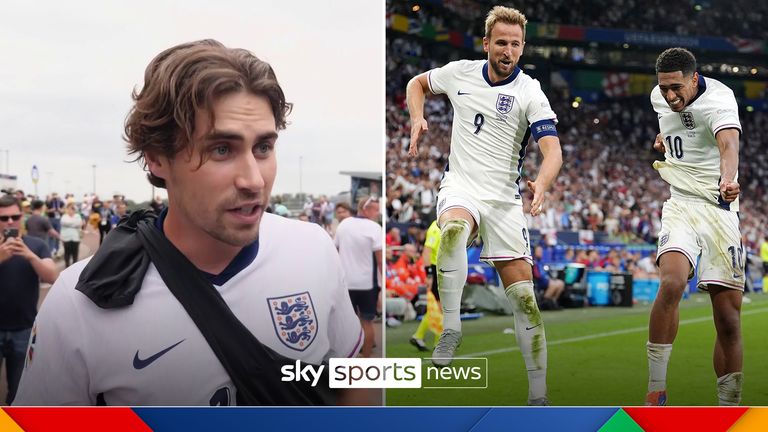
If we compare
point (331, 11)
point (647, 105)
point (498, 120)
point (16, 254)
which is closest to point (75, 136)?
point (16, 254)

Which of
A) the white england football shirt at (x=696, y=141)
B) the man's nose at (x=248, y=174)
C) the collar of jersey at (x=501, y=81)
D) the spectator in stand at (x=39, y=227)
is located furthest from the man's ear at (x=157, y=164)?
the white england football shirt at (x=696, y=141)

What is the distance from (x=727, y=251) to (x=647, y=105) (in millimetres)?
636

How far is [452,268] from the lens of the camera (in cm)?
347

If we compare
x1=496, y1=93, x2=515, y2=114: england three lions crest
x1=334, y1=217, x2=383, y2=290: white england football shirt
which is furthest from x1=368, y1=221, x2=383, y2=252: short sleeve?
x1=496, y1=93, x2=515, y2=114: england three lions crest

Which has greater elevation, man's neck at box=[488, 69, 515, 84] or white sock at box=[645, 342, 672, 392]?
man's neck at box=[488, 69, 515, 84]

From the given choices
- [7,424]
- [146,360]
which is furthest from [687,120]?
[7,424]

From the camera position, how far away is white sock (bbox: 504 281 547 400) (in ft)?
11.5

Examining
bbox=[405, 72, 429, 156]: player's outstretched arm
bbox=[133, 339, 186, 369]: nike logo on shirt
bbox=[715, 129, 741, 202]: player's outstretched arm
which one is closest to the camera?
bbox=[133, 339, 186, 369]: nike logo on shirt

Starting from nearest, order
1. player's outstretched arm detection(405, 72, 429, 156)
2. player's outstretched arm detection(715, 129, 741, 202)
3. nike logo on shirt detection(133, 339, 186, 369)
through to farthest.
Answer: nike logo on shirt detection(133, 339, 186, 369)
player's outstretched arm detection(405, 72, 429, 156)
player's outstretched arm detection(715, 129, 741, 202)

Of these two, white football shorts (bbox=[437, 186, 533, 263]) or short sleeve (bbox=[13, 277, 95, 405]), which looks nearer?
short sleeve (bbox=[13, 277, 95, 405])

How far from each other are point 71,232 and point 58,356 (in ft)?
1.46

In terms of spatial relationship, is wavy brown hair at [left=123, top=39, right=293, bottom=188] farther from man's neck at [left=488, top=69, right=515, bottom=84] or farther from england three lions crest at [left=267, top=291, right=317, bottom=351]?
man's neck at [left=488, top=69, right=515, bottom=84]

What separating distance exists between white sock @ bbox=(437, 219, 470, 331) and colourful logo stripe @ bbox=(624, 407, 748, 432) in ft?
2.42

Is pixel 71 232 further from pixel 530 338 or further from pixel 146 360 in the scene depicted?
pixel 530 338
